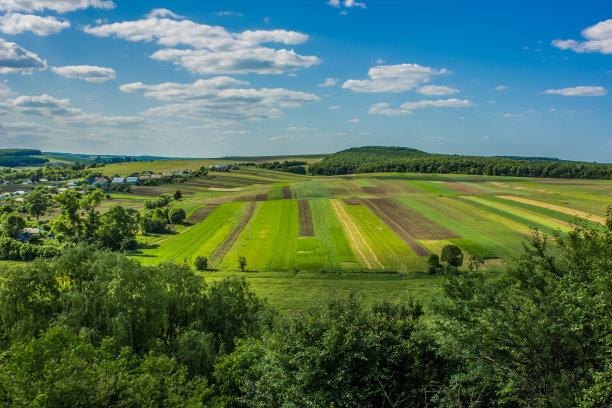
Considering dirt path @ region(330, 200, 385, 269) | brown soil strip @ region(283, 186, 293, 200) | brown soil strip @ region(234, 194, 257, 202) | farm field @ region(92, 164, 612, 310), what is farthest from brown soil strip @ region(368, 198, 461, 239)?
brown soil strip @ region(234, 194, 257, 202)

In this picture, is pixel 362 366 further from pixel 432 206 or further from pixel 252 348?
pixel 432 206

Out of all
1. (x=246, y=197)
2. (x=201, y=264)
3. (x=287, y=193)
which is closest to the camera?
(x=201, y=264)

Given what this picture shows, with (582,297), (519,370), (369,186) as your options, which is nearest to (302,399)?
(519,370)

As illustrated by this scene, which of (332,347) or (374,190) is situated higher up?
(374,190)

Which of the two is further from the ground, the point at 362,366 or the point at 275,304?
the point at 362,366

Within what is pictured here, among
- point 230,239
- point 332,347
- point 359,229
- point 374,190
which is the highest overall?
point 374,190

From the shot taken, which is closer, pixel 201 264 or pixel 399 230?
pixel 201 264

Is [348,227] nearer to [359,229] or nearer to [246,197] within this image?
[359,229]

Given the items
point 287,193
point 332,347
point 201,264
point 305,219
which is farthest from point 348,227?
point 332,347

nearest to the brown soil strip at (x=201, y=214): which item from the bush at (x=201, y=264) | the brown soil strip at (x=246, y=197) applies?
the brown soil strip at (x=246, y=197)
